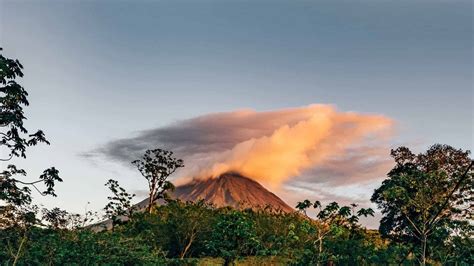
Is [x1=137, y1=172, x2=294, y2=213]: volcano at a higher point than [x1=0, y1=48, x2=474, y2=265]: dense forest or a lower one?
higher

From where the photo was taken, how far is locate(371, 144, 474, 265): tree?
1956 centimetres

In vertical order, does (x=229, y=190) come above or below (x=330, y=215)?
above

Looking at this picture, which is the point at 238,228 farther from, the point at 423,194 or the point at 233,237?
the point at 423,194

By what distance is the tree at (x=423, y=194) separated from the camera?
19562 mm

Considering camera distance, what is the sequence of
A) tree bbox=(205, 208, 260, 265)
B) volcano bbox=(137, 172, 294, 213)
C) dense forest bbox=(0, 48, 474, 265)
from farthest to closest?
1. volcano bbox=(137, 172, 294, 213)
2. tree bbox=(205, 208, 260, 265)
3. dense forest bbox=(0, 48, 474, 265)

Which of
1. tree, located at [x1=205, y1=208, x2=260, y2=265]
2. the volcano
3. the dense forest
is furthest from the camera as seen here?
the volcano

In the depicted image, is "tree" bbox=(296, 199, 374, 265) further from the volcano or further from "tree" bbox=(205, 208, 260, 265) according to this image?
the volcano

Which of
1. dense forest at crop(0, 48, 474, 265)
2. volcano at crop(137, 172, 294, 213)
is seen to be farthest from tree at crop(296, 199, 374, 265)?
volcano at crop(137, 172, 294, 213)

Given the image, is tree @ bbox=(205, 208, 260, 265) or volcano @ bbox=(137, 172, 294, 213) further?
volcano @ bbox=(137, 172, 294, 213)

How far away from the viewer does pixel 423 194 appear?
65.8 ft

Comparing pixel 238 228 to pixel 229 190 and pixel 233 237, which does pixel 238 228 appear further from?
pixel 229 190

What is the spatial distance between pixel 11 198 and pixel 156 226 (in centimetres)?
1821

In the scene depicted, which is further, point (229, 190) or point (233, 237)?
point (229, 190)

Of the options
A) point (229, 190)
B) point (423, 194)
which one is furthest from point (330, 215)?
point (229, 190)
